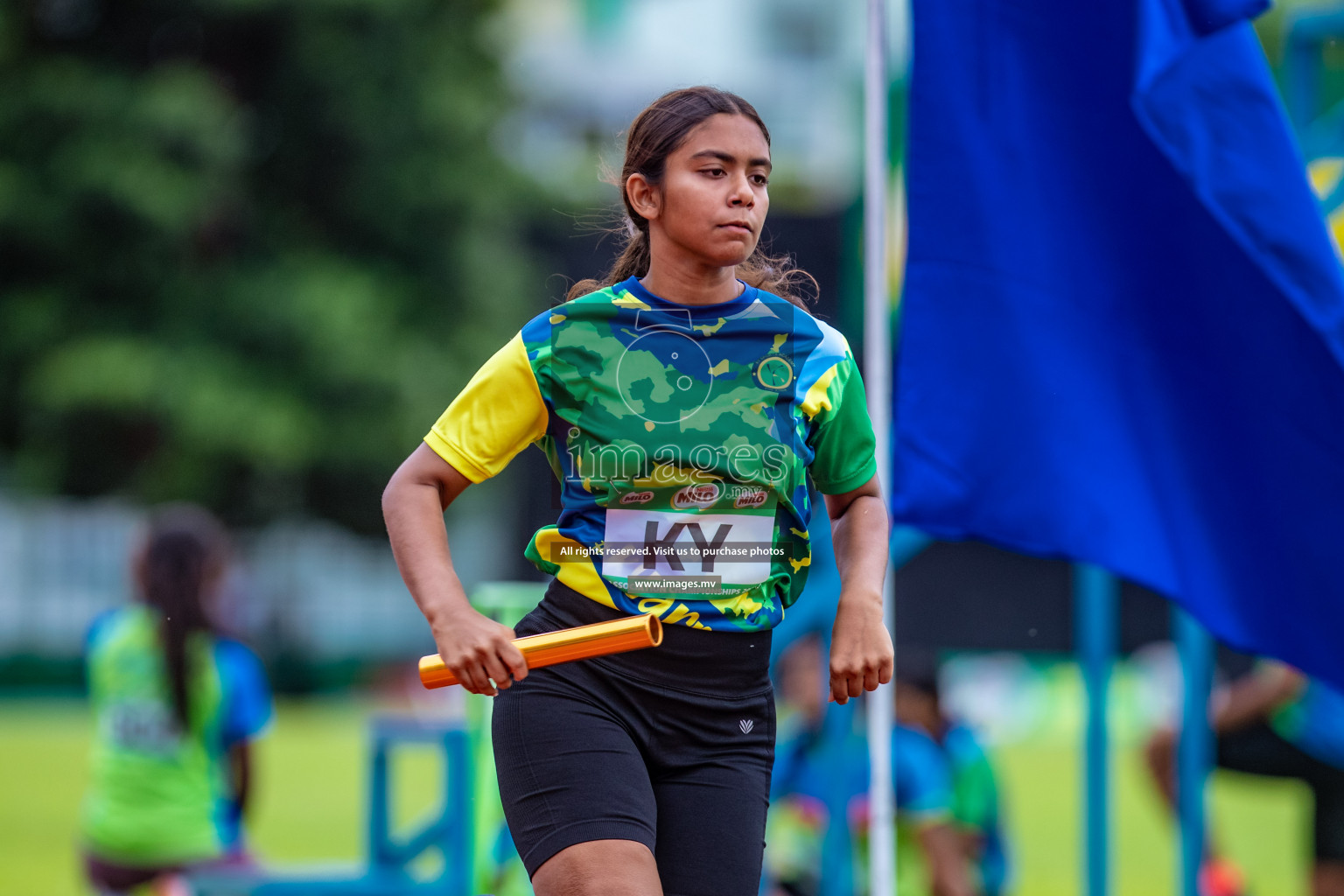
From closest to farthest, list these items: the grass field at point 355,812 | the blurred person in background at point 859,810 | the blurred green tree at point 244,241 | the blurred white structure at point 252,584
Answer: the blurred person in background at point 859,810, the grass field at point 355,812, the blurred green tree at point 244,241, the blurred white structure at point 252,584

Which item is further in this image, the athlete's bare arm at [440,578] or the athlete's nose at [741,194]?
the athlete's nose at [741,194]

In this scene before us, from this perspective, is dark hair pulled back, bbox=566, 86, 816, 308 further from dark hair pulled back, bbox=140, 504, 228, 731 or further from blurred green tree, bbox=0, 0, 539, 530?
blurred green tree, bbox=0, 0, 539, 530

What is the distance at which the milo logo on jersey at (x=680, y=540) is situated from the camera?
8.33ft

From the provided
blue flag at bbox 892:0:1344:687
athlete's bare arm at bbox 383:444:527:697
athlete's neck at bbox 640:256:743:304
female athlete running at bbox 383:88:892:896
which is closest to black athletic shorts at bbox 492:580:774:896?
female athlete running at bbox 383:88:892:896

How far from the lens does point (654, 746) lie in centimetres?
255

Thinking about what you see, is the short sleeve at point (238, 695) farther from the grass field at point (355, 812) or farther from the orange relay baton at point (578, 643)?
the orange relay baton at point (578, 643)

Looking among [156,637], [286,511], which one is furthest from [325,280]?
[156,637]

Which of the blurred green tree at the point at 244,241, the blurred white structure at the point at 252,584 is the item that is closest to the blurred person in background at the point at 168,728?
the blurred green tree at the point at 244,241

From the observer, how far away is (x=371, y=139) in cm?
2338

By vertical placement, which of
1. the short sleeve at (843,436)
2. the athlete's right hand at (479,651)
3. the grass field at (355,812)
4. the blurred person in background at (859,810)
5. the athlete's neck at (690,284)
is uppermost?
the athlete's neck at (690,284)

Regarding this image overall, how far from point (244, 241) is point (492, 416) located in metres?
21.7

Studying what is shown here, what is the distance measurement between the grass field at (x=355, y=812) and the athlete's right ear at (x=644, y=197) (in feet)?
13.5

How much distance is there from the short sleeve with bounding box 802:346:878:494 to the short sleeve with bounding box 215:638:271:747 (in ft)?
12.2

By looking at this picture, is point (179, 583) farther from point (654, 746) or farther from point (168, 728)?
point (654, 746)
